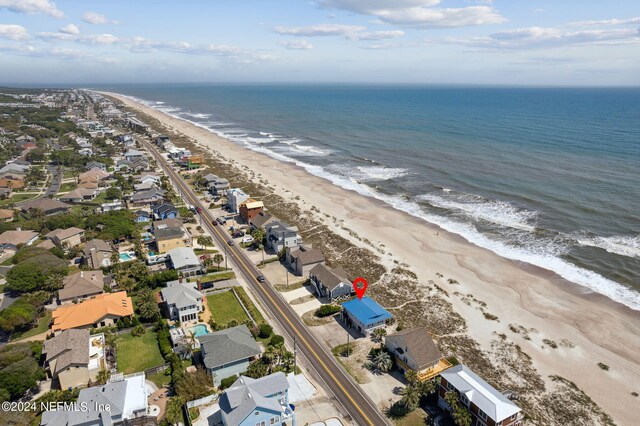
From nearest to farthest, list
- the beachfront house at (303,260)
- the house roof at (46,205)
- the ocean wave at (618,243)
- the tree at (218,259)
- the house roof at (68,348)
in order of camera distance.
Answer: the house roof at (68,348), the beachfront house at (303,260), the tree at (218,259), the ocean wave at (618,243), the house roof at (46,205)

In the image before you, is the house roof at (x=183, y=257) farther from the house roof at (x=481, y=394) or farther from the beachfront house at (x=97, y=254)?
the house roof at (x=481, y=394)

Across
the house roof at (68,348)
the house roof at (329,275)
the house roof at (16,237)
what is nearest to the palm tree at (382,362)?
the house roof at (329,275)

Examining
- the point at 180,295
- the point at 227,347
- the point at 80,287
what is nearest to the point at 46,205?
the point at 80,287

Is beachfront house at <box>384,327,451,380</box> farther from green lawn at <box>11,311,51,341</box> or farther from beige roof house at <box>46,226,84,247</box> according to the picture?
beige roof house at <box>46,226,84,247</box>

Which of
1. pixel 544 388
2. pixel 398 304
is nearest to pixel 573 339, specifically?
pixel 544 388

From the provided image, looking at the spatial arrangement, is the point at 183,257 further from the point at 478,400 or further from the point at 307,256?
the point at 478,400

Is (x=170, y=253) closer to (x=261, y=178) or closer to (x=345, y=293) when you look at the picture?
(x=345, y=293)

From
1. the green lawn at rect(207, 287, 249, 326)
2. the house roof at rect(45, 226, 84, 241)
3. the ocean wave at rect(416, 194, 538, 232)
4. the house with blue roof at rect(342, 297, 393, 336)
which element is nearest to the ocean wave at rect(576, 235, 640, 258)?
the ocean wave at rect(416, 194, 538, 232)
